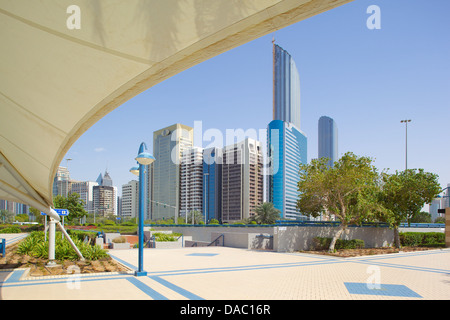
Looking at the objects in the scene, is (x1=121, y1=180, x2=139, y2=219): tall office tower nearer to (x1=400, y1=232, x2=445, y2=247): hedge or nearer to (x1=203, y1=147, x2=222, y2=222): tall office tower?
(x1=203, y1=147, x2=222, y2=222): tall office tower

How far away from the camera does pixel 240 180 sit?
12544 cm

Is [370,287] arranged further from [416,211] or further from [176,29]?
[416,211]

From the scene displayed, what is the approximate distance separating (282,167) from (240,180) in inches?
833

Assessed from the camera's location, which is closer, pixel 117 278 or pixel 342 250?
pixel 117 278

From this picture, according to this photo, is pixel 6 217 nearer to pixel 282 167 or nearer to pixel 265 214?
pixel 265 214

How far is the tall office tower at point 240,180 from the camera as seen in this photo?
12550 centimetres

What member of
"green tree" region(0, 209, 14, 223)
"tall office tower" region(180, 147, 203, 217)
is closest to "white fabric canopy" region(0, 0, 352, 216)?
"green tree" region(0, 209, 14, 223)

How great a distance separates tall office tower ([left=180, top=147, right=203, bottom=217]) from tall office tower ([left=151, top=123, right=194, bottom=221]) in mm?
1834

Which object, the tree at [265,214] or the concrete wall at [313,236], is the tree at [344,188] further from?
the tree at [265,214]

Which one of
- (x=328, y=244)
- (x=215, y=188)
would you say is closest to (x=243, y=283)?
(x=328, y=244)

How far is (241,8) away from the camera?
9.43 feet

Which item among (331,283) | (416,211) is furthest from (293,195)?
(331,283)

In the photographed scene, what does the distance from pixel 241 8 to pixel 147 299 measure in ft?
25.4

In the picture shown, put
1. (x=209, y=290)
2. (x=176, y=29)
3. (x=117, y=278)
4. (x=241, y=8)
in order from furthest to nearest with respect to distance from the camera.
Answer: (x=117, y=278) < (x=209, y=290) < (x=176, y=29) < (x=241, y=8)
